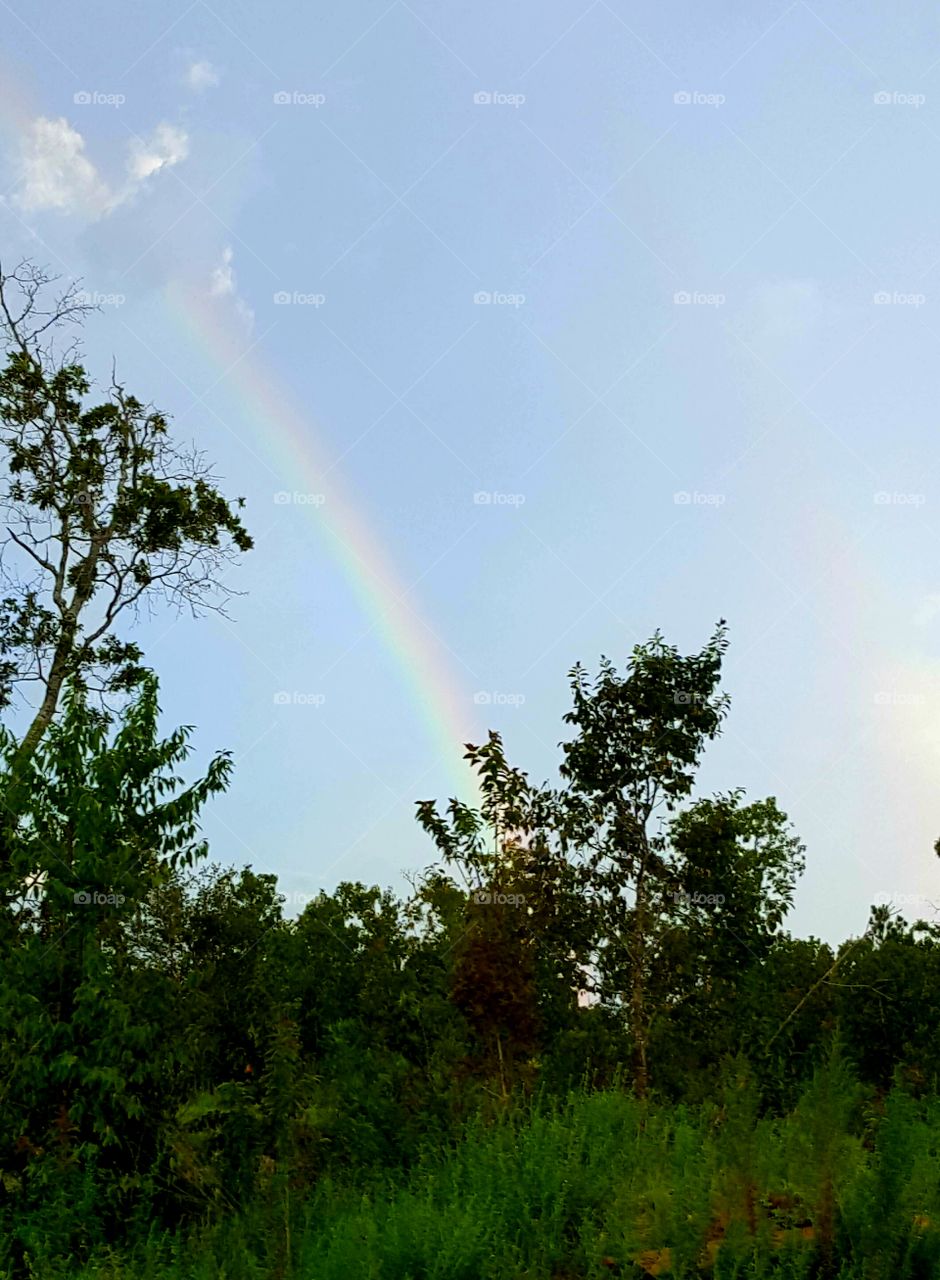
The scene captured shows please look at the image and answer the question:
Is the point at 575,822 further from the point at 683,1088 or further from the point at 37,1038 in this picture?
the point at 37,1038

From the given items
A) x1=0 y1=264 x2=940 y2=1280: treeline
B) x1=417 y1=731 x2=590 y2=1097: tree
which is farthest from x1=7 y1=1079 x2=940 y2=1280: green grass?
x1=417 y1=731 x2=590 y2=1097: tree

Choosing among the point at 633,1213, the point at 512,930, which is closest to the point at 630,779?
the point at 512,930

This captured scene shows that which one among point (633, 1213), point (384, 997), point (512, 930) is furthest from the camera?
point (384, 997)

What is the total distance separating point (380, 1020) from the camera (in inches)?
898

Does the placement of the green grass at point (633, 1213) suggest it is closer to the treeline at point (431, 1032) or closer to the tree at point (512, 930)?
the treeline at point (431, 1032)

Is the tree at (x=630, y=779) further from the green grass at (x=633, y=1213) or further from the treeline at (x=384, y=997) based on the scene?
the green grass at (x=633, y=1213)

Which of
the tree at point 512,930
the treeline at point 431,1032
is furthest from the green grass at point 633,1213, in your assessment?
the tree at point 512,930

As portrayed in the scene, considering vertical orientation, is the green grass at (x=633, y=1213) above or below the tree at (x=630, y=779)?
below

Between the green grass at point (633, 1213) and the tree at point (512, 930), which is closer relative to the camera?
the green grass at point (633, 1213)

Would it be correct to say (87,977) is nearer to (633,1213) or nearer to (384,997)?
(633,1213)

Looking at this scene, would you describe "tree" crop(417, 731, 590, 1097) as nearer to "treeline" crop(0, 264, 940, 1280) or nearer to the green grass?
"treeline" crop(0, 264, 940, 1280)

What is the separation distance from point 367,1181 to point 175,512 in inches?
751

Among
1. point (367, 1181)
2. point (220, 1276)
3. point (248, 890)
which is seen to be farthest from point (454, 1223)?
point (248, 890)

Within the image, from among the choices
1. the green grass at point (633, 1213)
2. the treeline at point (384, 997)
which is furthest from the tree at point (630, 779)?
the green grass at point (633, 1213)
